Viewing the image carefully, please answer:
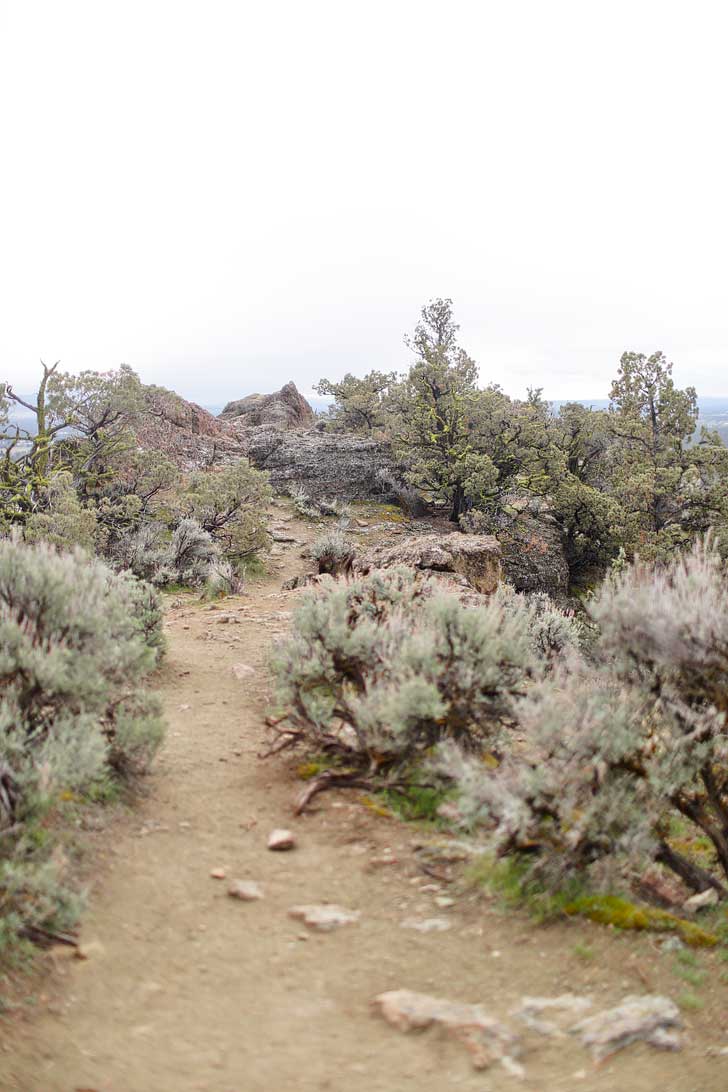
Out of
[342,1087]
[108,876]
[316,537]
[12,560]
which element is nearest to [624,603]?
[342,1087]

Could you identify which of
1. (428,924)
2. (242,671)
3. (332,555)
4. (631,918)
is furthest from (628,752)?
(332,555)

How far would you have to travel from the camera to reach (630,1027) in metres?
4.02

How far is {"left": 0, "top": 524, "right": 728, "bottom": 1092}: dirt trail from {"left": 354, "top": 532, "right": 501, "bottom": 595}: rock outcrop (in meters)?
A: 9.73

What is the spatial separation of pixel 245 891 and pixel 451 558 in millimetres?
11739

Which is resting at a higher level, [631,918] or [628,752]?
[628,752]

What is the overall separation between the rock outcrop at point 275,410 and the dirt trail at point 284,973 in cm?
3375

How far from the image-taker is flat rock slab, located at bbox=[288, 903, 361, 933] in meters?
4.87

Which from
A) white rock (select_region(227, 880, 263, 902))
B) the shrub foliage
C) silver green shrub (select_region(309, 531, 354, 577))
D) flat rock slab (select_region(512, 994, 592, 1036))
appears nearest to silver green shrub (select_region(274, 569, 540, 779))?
the shrub foliage

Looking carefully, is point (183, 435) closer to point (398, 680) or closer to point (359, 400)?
point (359, 400)

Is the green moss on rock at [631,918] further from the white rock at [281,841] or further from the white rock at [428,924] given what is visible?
the white rock at [281,841]

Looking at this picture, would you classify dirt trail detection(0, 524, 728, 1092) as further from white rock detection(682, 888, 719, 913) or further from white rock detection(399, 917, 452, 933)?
white rock detection(682, 888, 719, 913)

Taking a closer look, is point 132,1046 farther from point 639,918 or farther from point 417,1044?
point 639,918

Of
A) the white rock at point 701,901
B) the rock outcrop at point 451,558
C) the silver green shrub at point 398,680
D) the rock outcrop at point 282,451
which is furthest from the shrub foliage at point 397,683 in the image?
the rock outcrop at point 282,451

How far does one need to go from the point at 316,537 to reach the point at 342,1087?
72.0 ft
